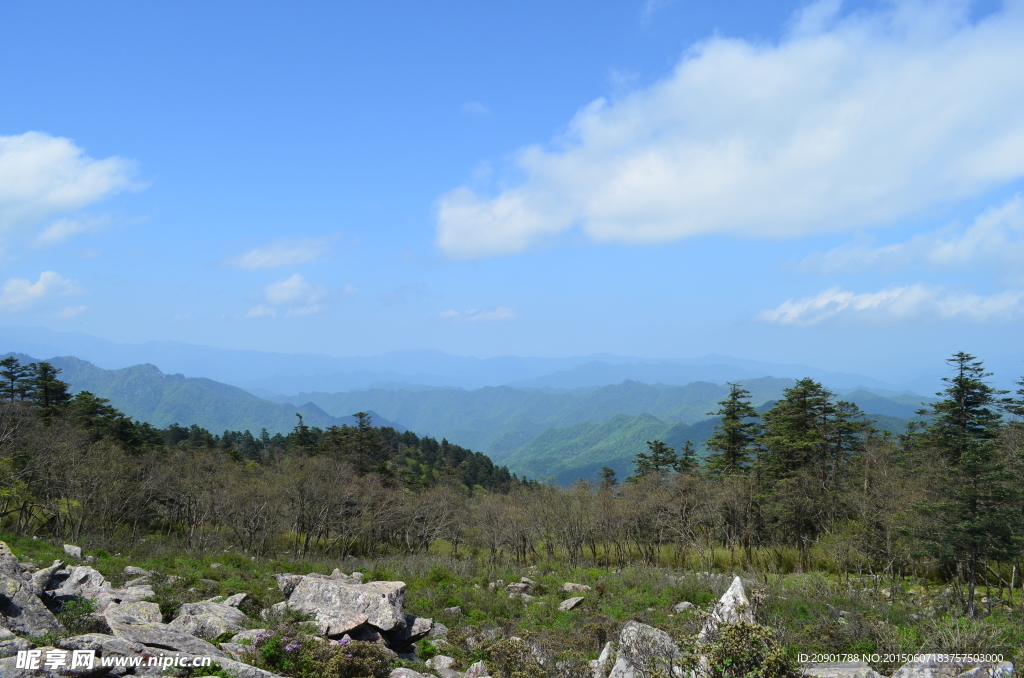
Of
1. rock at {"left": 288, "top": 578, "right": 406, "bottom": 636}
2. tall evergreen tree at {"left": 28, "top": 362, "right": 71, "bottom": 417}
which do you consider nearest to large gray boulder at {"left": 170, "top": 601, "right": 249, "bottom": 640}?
rock at {"left": 288, "top": 578, "right": 406, "bottom": 636}

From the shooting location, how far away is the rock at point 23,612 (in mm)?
10203

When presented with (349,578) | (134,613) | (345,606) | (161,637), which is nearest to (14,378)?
(349,578)

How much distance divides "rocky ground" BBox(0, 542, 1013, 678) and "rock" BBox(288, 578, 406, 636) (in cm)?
3

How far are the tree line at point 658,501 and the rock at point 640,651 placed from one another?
16530 mm

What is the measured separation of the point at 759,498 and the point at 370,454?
40947 mm

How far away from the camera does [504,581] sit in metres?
27.4

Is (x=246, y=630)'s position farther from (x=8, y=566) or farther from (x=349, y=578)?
(x=349, y=578)

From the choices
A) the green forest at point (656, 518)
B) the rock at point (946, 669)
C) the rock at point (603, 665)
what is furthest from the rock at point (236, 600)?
the rock at point (946, 669)

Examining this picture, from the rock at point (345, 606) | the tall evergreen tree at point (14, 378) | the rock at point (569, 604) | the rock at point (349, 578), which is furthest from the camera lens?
the tall evergreen tree at point (14, 378)

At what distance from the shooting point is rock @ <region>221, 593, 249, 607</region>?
49.6 feet

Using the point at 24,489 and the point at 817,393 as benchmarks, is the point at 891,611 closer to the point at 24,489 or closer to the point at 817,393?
the point at 817,393

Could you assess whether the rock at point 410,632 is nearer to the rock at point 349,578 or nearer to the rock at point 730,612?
the rock at point 349,578

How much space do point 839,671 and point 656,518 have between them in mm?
29827

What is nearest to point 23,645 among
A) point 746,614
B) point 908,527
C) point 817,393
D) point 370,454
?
point 746,614
